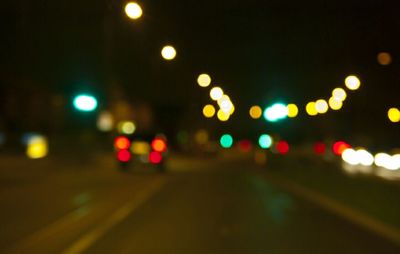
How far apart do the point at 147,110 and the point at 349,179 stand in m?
79.3

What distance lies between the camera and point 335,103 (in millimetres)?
33156

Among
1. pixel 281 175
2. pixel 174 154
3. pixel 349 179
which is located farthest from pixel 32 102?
pixel 349 179

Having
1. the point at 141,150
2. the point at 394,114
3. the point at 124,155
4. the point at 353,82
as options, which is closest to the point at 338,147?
the point at 141,150

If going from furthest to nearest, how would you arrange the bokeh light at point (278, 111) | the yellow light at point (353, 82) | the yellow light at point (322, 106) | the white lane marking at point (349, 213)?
the bokeh light at point (278, 111)
the yellow light at point (322, 106)
the yellow light at point (353, 82)
the white lane marking at point (349, 213)

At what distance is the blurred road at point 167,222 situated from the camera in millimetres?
13477

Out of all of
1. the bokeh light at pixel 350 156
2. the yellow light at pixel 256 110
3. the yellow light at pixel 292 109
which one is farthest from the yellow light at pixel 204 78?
the yellow light at pixel 256 110

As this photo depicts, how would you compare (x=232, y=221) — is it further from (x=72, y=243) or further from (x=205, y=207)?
(x=72, y=243)

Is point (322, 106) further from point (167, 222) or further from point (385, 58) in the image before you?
point (167, 222)

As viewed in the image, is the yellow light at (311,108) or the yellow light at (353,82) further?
the yellow light at (311,108)

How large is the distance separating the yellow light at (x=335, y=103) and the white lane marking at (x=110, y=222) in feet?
30.4

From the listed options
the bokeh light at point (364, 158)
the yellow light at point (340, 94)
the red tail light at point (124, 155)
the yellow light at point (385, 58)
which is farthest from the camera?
the bokeh light at point (364, 158)

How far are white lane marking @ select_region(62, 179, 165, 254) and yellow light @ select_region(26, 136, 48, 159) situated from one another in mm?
25162

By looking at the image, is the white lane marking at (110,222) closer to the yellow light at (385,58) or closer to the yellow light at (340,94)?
the yellow light at (385,58)

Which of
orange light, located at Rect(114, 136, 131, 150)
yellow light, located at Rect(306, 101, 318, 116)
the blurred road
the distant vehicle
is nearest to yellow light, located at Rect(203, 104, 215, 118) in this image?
yellow light, located at Rect(306, 101, 318, 116)
